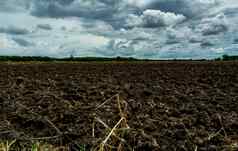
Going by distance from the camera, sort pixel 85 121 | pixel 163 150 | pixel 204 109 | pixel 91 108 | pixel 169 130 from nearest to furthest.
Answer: pixel 163 150, pixel 169 130, pixel 85 121, pixel 91 108, pixel 204 109

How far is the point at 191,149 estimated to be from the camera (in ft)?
16.4

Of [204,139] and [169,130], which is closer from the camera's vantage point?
[204,139]

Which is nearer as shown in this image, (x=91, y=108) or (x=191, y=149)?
(x=191, y=149)

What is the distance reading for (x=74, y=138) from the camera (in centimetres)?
557

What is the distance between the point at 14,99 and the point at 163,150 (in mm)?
4864

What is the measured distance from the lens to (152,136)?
552 cm

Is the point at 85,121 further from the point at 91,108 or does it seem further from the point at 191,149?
the point at 191,149

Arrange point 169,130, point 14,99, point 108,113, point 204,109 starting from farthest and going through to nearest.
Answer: point 14,99, point 204,109, point 108,113, point 169,130

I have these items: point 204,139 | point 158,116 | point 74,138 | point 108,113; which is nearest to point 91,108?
point 108,113

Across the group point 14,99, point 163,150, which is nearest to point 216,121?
point 163,150

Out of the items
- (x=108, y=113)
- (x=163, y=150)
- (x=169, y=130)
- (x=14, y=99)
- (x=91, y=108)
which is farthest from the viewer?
(x=14, y=99)

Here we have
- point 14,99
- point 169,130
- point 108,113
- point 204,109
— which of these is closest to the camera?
point 169,130

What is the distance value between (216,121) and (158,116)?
35.9 inches

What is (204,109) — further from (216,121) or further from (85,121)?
(85,121)
